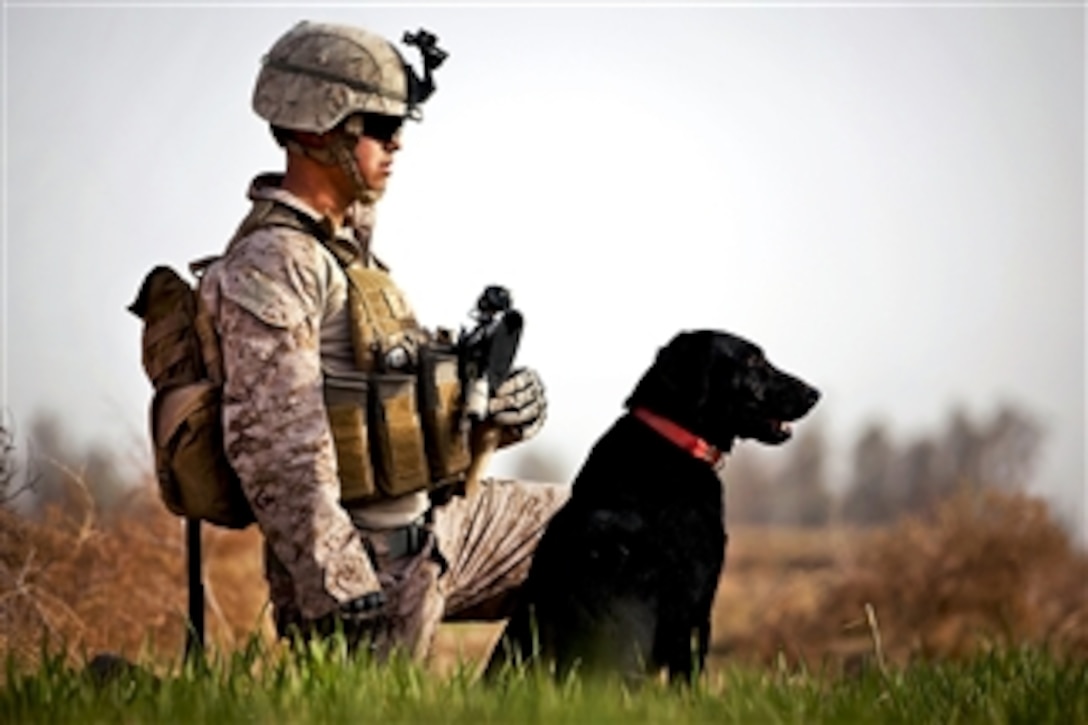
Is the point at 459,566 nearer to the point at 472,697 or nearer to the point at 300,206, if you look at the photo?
the point at 300,206

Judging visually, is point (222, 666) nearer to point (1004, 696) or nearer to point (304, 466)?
point (304, 466)

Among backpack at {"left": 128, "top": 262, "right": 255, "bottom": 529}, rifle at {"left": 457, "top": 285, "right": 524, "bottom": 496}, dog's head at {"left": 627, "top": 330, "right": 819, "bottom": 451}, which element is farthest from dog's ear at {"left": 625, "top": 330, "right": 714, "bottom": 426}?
backpack at {"left": 128, "top": 262, "right": 255, "bottom": 529}

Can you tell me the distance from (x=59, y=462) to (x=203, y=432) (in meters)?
1.76

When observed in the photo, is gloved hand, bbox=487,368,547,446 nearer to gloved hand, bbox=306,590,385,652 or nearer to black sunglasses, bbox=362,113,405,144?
gloved hand, bbox=306,590,385,652

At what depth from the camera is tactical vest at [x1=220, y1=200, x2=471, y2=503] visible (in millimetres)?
6637

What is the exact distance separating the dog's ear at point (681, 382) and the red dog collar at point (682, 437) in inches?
1.3

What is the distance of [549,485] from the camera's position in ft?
24.1

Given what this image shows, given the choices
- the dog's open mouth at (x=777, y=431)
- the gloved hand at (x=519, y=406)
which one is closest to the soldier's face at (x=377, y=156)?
the gloved hand at (x=519, y=406)

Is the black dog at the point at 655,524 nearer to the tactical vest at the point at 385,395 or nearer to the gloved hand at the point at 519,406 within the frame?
the gloved hand at the point at 519,406

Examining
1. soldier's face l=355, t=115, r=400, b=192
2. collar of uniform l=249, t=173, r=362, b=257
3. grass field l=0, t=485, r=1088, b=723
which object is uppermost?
soldier's face l=355, t=115, r=400, b=192

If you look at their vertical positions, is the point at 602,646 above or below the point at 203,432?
below

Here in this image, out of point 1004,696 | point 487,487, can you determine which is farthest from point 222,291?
point 1004,696

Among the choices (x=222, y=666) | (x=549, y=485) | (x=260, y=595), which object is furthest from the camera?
(x=260, y=595)

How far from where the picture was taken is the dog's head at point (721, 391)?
687cm
